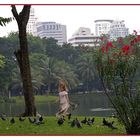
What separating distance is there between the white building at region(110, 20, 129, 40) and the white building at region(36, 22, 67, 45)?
97cm

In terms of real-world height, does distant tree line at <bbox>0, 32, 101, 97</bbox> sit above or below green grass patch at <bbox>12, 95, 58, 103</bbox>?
Result: above

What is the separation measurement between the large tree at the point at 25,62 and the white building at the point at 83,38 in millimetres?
1435

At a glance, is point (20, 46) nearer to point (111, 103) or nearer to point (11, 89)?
point (11, 89)

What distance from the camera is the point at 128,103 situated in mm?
6871

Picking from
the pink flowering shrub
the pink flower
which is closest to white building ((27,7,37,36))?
the pink flowering shrub

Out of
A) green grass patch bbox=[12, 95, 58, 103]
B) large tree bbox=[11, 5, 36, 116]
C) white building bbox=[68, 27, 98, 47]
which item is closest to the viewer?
white building bbox=[68, 27, 98, 47]

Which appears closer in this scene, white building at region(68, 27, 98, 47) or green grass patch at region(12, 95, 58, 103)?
white building at region(68, 27, 98, 47)

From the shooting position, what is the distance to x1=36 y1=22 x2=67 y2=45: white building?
8.21 metres

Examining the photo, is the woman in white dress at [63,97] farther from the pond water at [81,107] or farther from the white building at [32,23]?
the white building at [32,23]

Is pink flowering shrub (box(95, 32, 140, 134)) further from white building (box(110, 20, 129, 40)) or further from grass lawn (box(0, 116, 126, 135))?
white building (box(110, 20, 129, 40))

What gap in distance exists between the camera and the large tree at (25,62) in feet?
30.7

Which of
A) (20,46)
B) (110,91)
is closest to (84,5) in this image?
(110,91)

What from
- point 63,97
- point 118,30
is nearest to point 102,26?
point 118,30

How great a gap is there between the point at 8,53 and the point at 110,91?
342cm
